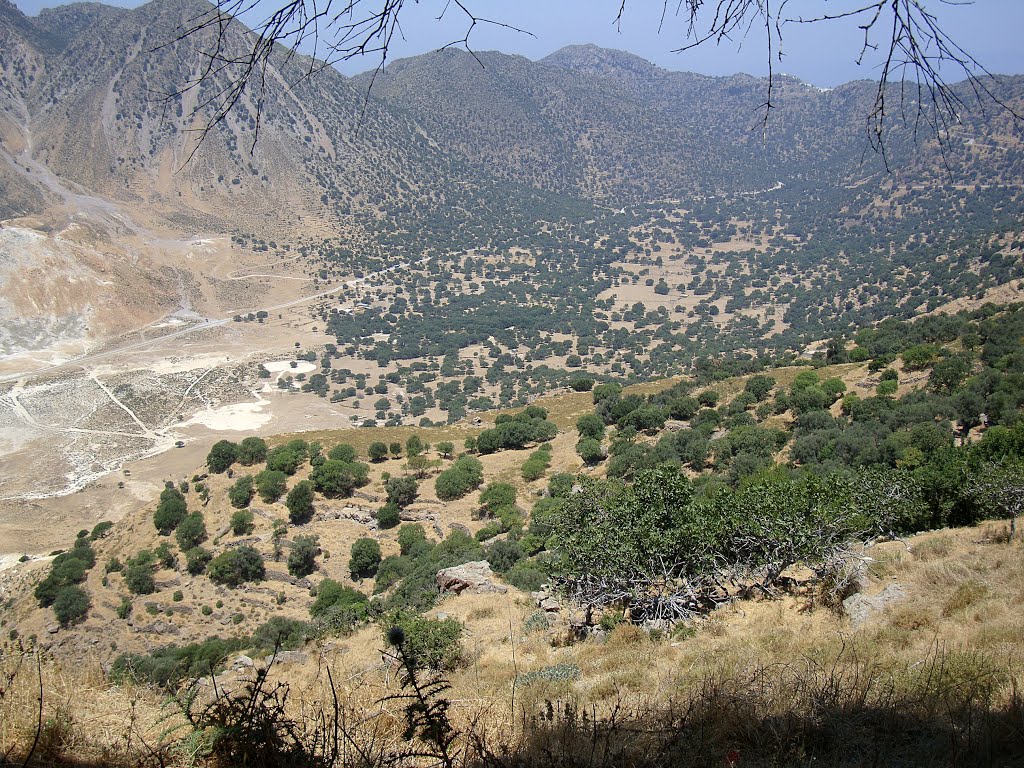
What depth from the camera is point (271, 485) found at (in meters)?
26.3

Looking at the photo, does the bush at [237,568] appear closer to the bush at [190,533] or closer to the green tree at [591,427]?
the bush at [190,533]

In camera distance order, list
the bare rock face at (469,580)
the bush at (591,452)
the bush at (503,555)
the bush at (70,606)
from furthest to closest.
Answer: the bush at (591,452) < the bush at (70,606) < the bush at (503,555) < the bare rock face at (469,580)

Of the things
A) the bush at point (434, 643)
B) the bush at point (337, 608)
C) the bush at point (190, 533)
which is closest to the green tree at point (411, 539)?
the bush at point (337, 608)

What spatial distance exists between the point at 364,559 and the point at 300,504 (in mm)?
4301

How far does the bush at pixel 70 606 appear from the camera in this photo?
2331 cm

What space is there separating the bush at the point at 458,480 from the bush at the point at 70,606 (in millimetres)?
14820

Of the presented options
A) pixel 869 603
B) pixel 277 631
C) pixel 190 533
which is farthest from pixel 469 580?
pixel 190 533

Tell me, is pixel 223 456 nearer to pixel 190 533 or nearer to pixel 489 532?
pixel 190 533

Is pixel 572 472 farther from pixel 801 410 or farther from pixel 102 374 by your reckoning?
pixel 102 374

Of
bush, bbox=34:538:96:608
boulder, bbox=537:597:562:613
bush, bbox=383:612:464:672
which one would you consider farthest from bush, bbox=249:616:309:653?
bush, bbox=34:538:96:608

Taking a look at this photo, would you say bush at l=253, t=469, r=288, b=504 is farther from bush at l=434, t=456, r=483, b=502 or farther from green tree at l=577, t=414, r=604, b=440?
green tree at l=577, t=414, r=604, b=440

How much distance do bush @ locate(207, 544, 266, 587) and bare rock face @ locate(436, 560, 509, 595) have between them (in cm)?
1128

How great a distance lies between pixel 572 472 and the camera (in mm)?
26547

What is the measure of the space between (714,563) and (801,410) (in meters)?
19.3
